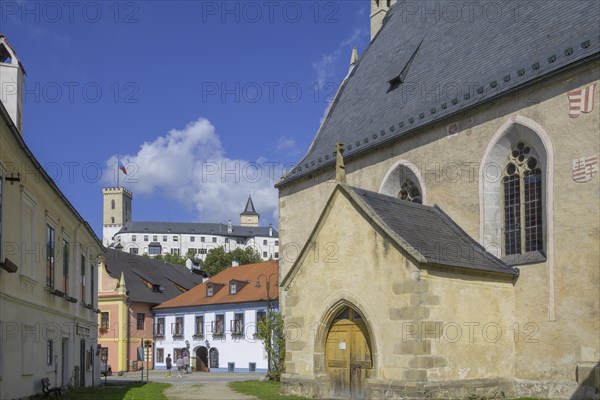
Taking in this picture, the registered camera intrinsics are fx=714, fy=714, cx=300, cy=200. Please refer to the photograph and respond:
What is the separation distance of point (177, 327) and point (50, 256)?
34515mm

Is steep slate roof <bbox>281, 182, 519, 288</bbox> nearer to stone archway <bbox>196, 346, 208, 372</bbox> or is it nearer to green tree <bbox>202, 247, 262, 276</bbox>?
stone archway <bbox>196, 346, 208, 372</bbox>

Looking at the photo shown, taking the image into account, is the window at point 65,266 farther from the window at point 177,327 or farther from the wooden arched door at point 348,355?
the window at point 177,327

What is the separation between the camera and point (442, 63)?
22.5 meters

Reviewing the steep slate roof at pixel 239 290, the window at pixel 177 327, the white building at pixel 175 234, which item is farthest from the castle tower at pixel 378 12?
the white building at pixel 175 234

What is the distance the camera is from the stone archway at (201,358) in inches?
2047

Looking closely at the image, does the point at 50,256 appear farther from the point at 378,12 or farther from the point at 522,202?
the point at 378,12

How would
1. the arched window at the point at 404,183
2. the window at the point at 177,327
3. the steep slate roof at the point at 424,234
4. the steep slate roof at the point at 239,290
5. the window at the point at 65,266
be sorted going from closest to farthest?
the steep slate roof at the point at 424,234, the arched window at the point at 404,183, the window at the point at 65,266, the steep slate roof at the point at 239,290, the window at the point at 177,327

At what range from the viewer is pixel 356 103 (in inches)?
1064

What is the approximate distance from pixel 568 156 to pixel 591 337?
411 centimetres

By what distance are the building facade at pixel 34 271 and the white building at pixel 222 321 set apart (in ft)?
67.7

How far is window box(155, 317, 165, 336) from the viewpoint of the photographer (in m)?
55.4

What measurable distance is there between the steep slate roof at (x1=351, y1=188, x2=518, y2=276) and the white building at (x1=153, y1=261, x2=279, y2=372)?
26.8m

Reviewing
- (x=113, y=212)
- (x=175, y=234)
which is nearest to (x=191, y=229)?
(x=175, y=234)

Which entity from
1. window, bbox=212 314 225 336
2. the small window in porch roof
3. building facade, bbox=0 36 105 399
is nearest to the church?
the small window in porch roof
